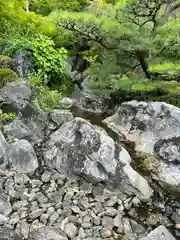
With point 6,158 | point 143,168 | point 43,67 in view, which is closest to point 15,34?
point 43,67

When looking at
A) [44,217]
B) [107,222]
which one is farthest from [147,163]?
[44,217]

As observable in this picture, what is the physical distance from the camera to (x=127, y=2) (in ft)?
26.8

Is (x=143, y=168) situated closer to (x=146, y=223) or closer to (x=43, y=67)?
(x=146, y=223)

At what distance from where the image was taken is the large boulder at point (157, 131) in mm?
7047

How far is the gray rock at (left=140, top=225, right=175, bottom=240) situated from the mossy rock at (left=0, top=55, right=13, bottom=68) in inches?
293

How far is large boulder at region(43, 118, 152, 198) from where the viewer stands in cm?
635

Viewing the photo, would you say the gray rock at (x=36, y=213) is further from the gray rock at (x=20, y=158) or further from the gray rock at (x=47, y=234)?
the gray rock at (x=20, y=158)

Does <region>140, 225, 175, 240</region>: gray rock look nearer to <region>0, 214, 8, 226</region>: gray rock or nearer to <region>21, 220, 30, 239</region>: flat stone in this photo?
<region>21, 220, 30, 239</region>: flat stone

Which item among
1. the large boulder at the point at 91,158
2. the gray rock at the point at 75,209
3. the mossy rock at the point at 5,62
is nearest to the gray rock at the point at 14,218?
the gray rock at the point at 75,209

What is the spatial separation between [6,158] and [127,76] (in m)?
5.28

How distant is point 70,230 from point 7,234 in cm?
110

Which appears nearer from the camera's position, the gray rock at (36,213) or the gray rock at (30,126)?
the gray rock at (36,213)

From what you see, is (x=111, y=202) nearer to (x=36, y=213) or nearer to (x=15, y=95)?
(x=36, y=213)

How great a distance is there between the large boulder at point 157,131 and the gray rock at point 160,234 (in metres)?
1.65
